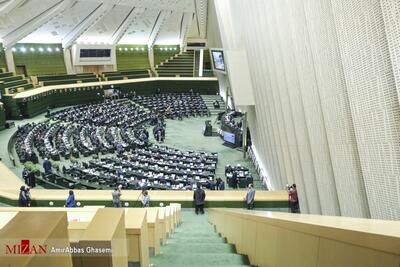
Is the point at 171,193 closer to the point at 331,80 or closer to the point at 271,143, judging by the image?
the point at 271,143

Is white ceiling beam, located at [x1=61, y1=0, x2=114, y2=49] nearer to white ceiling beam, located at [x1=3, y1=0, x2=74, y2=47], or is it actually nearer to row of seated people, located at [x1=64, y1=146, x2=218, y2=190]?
white ceiling beam, located at [x1=3, y1=0, x2=74, y2=47]

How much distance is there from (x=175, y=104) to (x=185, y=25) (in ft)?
47.8

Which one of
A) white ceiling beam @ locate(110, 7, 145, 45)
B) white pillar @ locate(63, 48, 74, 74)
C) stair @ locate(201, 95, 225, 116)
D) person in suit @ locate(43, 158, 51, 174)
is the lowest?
person in suit @ locate(43, 158, 51, 174)

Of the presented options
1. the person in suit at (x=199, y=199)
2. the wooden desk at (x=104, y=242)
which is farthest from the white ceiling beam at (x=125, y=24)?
the wooden desk at (x=104, y=242)

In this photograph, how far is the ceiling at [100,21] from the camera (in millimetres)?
28234

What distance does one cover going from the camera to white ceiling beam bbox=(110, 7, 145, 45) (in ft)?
120

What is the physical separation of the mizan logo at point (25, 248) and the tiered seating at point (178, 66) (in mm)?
40235

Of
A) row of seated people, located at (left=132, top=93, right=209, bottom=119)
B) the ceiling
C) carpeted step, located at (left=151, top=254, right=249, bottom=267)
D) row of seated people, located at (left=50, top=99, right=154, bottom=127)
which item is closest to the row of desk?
carpeted step, located at (left=151, top=254, right=249, bottom=267)

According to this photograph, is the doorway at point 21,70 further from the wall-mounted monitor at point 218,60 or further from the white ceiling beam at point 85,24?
the wall-mounted monitor at point 218,60

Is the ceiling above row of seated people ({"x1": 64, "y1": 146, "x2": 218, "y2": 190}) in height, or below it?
above

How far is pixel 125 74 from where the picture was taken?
1519 inches

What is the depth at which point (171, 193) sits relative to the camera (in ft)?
40.3

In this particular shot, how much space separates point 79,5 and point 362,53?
3080 centimetres

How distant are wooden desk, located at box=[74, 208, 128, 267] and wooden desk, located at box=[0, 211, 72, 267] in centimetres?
18
